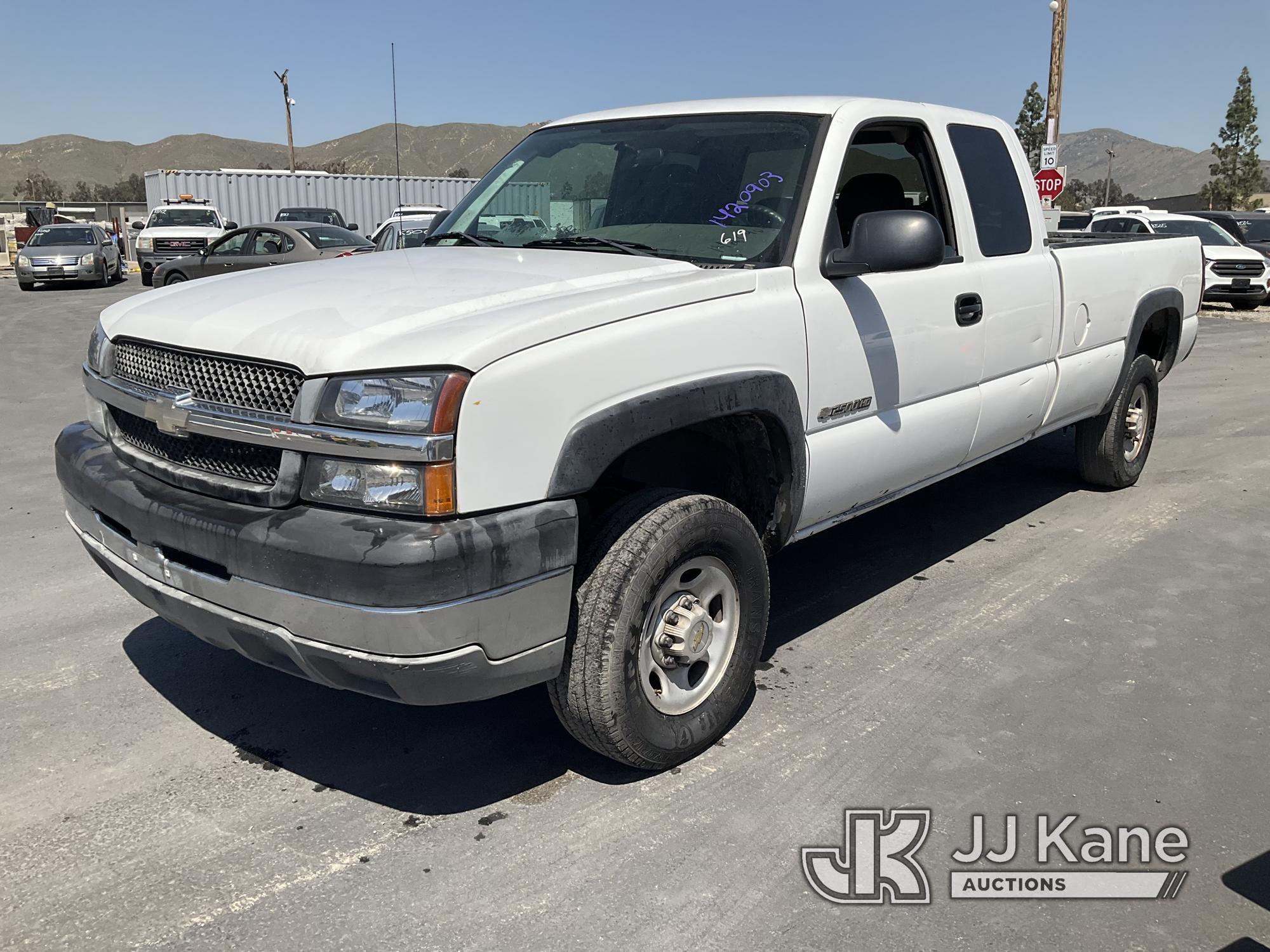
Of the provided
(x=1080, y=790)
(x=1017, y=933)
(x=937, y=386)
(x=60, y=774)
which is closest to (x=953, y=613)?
(x=937, y=386)

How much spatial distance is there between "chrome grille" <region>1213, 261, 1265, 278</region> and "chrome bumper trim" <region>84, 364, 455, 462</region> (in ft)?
A: 66.6

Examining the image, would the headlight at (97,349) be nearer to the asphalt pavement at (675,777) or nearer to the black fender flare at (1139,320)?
the asphalt pavement at (675,777)

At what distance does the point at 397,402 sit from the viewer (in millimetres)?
2588

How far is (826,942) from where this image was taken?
2.54 metres

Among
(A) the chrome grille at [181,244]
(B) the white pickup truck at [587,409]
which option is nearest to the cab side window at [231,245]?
(A) the chrome grille at [181,244]

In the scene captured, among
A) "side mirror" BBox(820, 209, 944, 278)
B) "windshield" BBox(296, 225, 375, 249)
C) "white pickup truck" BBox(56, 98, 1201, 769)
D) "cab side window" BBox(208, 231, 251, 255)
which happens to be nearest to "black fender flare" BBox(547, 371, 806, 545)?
"white pickup truck" BBox(56, 98, 1201, 769)

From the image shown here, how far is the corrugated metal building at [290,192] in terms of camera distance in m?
32.4

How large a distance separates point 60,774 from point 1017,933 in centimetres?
271

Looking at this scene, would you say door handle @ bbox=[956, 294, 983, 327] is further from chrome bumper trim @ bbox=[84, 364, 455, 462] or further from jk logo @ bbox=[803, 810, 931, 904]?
chrome bumper trim @ bbox=[84, 364, 455, 462]

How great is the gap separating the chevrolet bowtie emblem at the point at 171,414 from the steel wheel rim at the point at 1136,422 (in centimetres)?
515

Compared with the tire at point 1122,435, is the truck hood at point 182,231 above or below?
above

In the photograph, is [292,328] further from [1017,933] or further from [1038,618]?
[1038,618]

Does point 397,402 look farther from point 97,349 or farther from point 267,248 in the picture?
point 267,248

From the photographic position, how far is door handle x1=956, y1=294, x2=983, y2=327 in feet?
14.0
